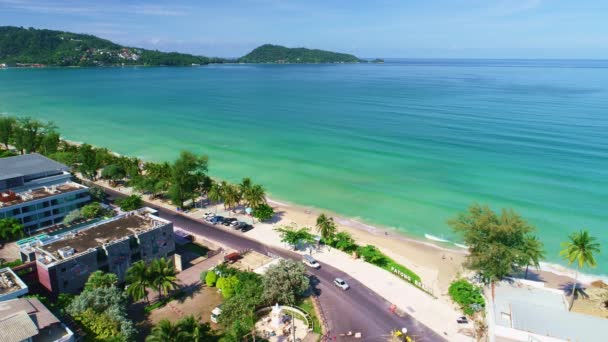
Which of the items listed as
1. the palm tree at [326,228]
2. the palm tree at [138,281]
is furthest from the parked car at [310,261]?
the palm tree at [138,281]

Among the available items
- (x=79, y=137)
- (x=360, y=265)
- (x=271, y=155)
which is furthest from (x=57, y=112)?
(x=360, y=265)

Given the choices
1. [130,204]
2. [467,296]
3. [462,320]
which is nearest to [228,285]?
[462,320]

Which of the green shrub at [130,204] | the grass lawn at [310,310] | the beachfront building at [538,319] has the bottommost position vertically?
the grass lawn at [310,310]

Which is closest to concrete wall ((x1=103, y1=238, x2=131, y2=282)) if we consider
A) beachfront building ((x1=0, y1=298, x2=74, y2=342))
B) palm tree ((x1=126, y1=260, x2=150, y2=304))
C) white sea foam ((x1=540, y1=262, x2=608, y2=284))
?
palm tree ((x1=126, y1=260, x2=150, y2=304))

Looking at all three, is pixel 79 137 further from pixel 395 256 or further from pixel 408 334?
pixel 408 334

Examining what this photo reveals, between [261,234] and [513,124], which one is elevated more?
[513,124]

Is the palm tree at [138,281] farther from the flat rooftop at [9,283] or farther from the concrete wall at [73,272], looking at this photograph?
the flat rooftop at [9,283]

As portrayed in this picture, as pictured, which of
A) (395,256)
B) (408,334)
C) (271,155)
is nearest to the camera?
(408,334)
